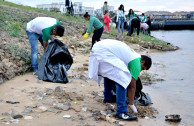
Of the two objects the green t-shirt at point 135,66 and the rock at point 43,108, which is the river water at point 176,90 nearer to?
the green t-shirt at point 135,66

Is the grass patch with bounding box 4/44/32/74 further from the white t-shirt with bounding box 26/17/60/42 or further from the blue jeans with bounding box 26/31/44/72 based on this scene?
the white t-shirt with bounding box 26/17/60/42

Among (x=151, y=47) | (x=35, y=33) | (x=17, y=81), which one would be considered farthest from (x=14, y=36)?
(x=151, y=47)

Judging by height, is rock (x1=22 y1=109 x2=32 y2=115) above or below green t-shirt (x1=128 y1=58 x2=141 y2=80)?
below

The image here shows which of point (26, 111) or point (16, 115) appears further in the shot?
point (26, 111)

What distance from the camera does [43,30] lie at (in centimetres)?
472

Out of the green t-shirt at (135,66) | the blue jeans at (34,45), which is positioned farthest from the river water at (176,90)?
the blue jeans at (34,45)

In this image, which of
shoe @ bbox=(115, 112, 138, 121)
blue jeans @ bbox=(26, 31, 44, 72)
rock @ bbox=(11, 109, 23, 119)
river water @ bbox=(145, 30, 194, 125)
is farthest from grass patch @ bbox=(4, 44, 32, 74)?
river water @ bbox=(145, 30, 194, 125)

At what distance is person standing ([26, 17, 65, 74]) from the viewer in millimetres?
4633

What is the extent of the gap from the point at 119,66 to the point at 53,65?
2.17 meters

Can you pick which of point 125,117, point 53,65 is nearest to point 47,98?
point 53,65

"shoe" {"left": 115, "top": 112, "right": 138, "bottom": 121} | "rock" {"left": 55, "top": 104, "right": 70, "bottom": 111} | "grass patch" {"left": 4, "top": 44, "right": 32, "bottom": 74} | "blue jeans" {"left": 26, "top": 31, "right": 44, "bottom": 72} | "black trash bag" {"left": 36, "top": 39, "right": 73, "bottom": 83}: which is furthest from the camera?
"grass patch" {"left": 4, "top": 44, "right": 32, "bottom": 74}

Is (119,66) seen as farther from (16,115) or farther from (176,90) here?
(176,90)

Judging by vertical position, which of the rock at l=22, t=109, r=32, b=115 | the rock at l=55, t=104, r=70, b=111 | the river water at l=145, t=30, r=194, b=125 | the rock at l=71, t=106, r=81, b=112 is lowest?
the river water at l=145, t=30, r=194, b=125

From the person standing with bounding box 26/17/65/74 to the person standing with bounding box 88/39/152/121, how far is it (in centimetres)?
150
